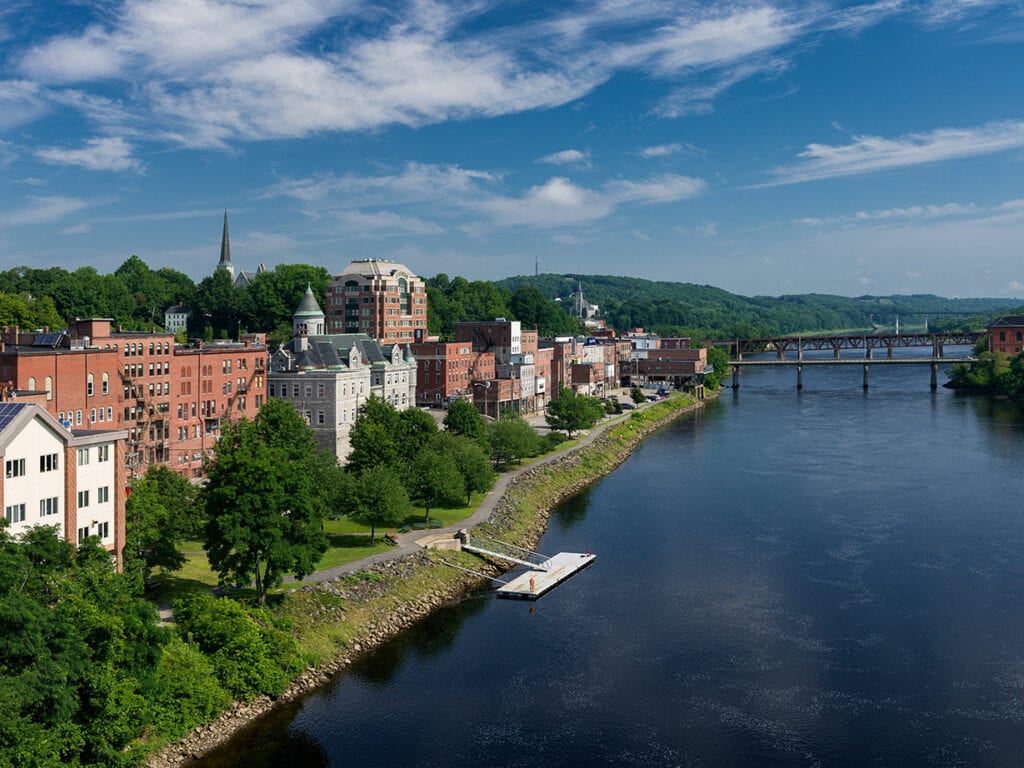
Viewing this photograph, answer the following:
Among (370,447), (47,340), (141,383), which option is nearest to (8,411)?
(47,340)

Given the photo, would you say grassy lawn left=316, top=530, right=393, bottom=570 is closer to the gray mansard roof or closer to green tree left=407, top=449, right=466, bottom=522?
green tree left=407, top=449, right=466, bottom=522

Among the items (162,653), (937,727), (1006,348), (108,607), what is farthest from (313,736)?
(1006,348)

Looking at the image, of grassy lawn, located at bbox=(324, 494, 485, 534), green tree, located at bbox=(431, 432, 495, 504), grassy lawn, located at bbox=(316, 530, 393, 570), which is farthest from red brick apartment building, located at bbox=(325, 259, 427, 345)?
grassy lawn, located at bbox=(316, 530, 393, 570)

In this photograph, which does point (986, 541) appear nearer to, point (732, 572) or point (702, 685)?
point (732, 572)

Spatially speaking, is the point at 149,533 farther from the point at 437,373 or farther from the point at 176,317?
the point at 176,317

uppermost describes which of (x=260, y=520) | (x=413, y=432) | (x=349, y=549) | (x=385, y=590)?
(x=413, y=432)

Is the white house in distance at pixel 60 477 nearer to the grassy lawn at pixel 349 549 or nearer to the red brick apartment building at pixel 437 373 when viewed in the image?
the grassy lawn at pixel 349 549
